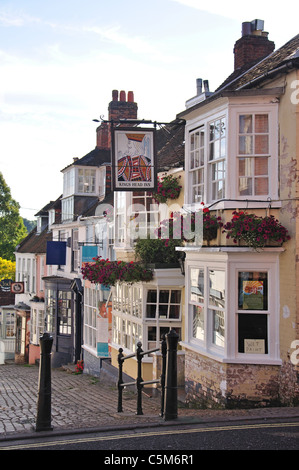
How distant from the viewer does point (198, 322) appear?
11680mm

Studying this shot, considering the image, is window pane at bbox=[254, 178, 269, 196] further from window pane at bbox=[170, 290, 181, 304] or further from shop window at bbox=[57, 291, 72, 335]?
shop window at bbox=[57, 291, 72, 335]

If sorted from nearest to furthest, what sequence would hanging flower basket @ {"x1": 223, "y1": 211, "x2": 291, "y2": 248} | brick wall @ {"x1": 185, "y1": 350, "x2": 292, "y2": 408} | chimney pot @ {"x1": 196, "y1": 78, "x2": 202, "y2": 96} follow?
hanging flower basket @ {"x1": 223, "y1": 211, "x2": 291, "y2": 248} < brick wall @ {"x1": 185, "y1": 350, "x2": 292, "y2": 408} < chimney pot @ {"x1": 196, "y1": 78, "x2": 202, "y2": 96}

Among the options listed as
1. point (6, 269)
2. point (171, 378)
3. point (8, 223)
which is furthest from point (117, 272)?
point (8, 223)

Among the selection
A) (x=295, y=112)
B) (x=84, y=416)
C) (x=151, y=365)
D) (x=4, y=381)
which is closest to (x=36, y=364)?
(x=4, y=381)

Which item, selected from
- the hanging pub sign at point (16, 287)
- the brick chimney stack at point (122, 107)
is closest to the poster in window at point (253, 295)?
the brick chimney stack at point (122, 107)

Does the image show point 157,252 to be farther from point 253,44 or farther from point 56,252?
point 56,252

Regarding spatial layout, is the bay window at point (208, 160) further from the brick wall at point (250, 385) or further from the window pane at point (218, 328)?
the brick wall at point (250, 385)

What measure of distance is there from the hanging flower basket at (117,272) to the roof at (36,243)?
52.9ft

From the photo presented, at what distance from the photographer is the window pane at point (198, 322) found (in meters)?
11.5

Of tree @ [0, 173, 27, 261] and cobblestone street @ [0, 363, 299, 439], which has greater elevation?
tree @ [0, 173, 27, 261]

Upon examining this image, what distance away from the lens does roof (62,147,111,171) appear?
25344mm

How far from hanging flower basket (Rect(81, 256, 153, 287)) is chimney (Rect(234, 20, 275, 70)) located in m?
6.82

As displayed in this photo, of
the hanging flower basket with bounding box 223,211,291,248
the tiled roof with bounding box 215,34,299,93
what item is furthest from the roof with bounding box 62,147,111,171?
the hanging flower basket with bounding box 223,211,291,248

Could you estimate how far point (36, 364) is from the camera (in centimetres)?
2959
